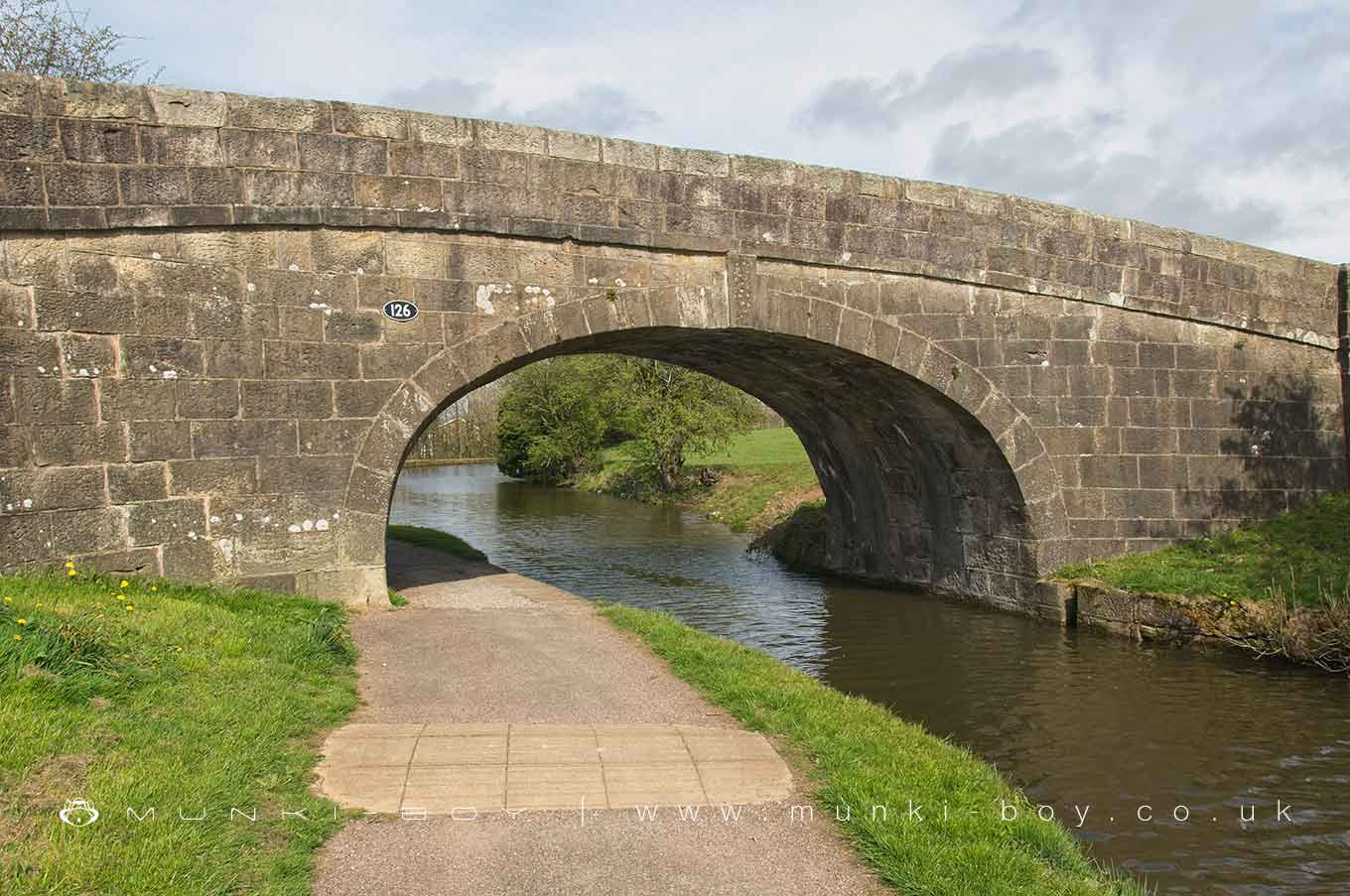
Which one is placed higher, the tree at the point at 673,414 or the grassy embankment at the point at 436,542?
the tree at the point at 673,414

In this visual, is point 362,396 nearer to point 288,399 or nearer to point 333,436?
point 333,436

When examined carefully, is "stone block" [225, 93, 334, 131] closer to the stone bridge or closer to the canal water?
the stone bridge

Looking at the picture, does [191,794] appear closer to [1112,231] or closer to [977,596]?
[977,596]

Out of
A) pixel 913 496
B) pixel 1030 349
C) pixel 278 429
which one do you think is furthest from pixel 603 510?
pixel 278 429

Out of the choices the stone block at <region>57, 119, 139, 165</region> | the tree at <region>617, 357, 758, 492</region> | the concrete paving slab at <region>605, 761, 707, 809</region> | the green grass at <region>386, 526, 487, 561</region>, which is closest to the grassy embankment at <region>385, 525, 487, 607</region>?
the green grass at <region>386, 526, 487, 561</region>

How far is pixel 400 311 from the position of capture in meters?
8.19

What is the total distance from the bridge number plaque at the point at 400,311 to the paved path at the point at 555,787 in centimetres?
282

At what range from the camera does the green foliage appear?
1135 inches

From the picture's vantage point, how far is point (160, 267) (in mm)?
7371

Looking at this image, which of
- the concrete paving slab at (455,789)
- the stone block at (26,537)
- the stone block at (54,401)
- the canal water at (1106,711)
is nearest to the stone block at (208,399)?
the stone block at (54,401)

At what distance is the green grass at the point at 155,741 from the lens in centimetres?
317

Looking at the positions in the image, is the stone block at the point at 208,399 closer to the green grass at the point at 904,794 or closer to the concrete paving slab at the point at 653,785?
the green grass at the point at 904,794

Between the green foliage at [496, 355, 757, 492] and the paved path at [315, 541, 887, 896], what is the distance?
2205 centimetres

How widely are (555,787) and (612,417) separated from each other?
31732 millimetres
